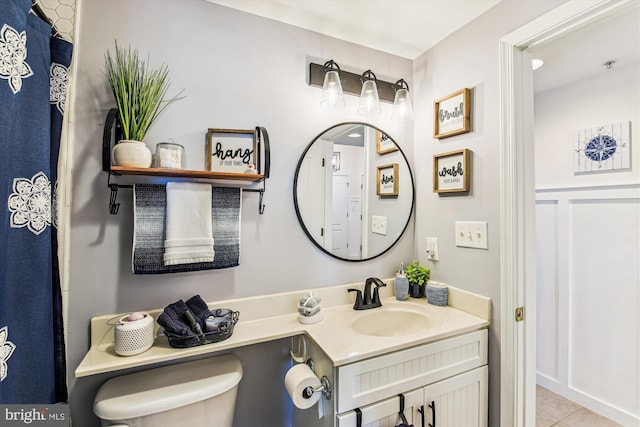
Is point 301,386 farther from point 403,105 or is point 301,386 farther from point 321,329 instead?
point 403,105

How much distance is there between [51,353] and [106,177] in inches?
24.4

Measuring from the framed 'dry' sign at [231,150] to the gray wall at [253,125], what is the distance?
5cm

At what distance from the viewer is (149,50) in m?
1.12

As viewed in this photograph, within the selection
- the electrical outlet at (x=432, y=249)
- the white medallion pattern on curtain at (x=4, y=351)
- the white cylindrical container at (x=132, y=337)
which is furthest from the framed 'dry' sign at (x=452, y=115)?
the white medallion pattern on curtain at (x=4, y=351)

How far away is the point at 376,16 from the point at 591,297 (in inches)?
87.4

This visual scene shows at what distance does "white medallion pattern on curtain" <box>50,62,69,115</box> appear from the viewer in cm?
91

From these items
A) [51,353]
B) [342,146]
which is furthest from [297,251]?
[51,353]

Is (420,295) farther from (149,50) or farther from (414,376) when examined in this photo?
(149,50)

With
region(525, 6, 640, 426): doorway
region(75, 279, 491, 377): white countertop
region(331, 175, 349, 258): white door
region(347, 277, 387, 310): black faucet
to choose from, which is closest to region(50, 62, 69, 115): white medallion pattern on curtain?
region(75, 279, 491, 377): white countertop

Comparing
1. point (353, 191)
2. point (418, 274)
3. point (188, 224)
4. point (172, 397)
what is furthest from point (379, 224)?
point (172, 397)

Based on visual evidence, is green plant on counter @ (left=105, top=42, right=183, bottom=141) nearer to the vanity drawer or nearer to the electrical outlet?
the vanity drawer

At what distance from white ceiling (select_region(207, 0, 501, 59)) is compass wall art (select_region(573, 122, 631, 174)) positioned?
1.27 meters

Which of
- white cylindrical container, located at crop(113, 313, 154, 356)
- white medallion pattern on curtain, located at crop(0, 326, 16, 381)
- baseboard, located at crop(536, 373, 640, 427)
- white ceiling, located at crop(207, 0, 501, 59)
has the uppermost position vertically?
white ceiling, located at crop(207, 0, 501, 59)

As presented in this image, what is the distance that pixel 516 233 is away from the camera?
1.14 meters
